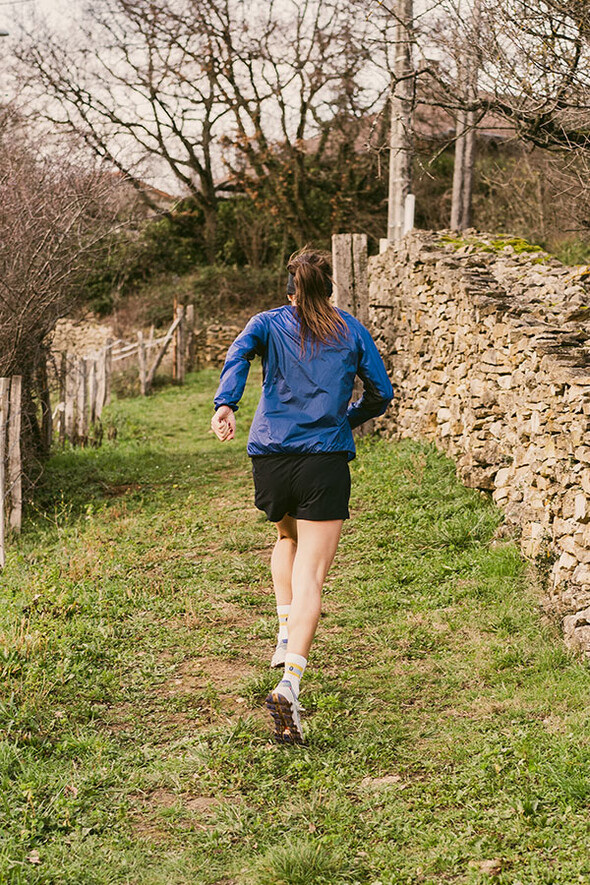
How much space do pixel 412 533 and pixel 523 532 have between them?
3.66ft

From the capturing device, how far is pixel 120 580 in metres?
6.36

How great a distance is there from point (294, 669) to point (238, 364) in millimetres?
1352

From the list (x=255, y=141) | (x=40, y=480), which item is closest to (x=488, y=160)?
(x=255, y=141)

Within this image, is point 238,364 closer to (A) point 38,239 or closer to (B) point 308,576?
(B) point 308,576

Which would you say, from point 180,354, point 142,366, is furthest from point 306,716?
point 180,354

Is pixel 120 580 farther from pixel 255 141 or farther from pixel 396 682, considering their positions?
pixel 255 141

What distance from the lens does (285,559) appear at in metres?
4.33

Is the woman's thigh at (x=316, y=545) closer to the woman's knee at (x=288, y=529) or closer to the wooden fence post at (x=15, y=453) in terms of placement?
the woman's knee at (x=288, y=529)

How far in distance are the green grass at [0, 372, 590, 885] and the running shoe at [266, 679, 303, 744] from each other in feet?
0.20

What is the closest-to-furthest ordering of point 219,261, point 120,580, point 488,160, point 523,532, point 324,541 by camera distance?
point 324,541 < point 523,532 < point 120,580 < point 488,160 < point 219,261

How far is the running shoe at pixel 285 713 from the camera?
3.80 m

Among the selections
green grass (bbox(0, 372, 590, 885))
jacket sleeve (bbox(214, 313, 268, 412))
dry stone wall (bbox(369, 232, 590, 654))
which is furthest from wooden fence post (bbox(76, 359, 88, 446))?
jacket sleeve (bbox(214, 313, 268, 412))

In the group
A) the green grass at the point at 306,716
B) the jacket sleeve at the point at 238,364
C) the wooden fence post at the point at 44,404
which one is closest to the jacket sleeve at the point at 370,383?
the jacket sleeve at the point at 238,364

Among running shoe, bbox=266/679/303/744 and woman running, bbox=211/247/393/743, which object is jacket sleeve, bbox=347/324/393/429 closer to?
woman running, bbox=211/247/393/743
